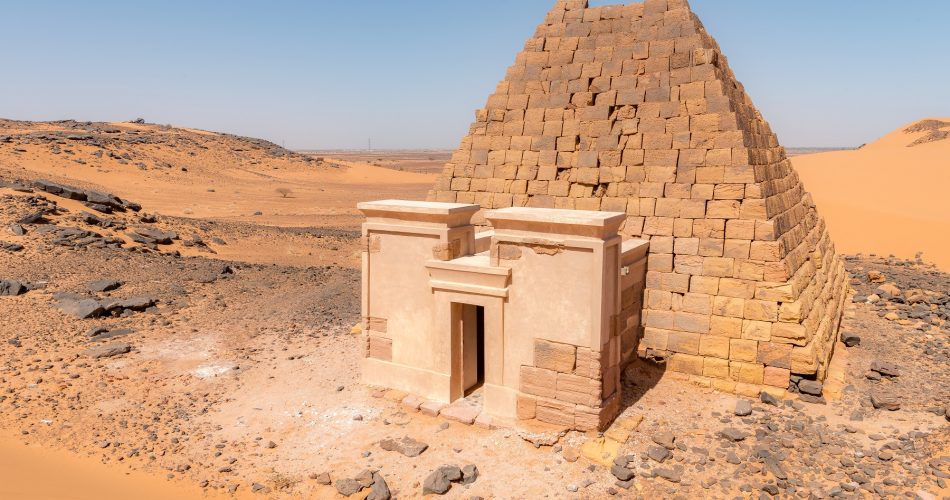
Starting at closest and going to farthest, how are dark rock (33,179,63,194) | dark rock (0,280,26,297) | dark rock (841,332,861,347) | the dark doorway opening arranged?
the dark doorway opening
dark rock (841,332,861,347)
dark rock (0,280,26,297)
dark rock (33,179,63,194)

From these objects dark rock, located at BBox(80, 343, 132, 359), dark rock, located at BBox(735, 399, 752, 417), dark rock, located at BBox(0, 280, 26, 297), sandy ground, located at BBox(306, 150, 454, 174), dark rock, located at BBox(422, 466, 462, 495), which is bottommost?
dark rock, located at BBox(422, 466, 462, 495)

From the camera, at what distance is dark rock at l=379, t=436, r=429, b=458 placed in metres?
7.25

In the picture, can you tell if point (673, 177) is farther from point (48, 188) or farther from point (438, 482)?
point (48, 188)

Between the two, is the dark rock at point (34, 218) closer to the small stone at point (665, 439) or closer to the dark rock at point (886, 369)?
the small stone at point (665, 439)

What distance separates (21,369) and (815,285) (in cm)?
1225

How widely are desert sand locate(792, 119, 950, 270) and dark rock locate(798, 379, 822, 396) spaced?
14267 mm

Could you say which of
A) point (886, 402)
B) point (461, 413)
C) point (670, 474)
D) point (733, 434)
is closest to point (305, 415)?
point (461, 413)

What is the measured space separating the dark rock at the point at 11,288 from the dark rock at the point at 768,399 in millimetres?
13498

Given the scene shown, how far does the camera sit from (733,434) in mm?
7398

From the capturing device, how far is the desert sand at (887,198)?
2141 cm

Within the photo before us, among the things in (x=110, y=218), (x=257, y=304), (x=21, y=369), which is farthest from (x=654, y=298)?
(x=110, y=218)

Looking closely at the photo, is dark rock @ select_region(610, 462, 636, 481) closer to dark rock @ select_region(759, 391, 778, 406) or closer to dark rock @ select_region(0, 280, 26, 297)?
dark rock @ select_region(759, 391, 778, 406)

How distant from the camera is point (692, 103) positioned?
9.16 m

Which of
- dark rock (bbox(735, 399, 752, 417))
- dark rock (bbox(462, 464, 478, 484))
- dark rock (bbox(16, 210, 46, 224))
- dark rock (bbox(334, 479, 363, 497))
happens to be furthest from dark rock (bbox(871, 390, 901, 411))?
dark rock (bbox(16, 210, 46, 224))
